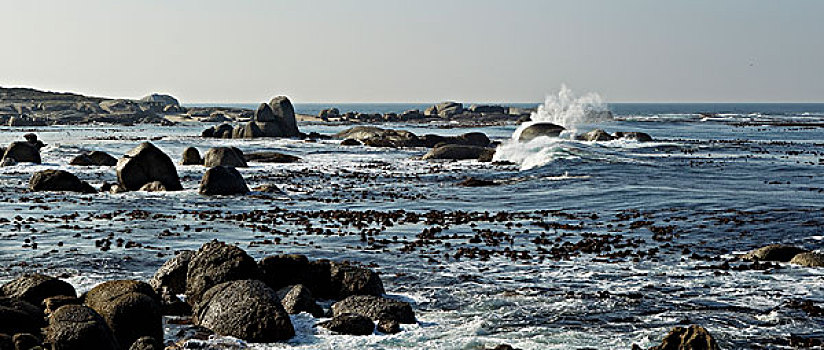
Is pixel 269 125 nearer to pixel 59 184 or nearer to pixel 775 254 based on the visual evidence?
pixel 59 184

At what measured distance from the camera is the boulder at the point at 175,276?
1616 cm

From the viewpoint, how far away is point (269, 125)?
87.2 meters

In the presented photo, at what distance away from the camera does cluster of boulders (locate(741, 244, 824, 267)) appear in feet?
64.6

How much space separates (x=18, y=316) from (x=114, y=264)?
24.1 feet

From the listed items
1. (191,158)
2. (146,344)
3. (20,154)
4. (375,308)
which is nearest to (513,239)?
(375,308)

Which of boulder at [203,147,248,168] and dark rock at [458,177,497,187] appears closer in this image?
dark rock at [458,177,497,187]

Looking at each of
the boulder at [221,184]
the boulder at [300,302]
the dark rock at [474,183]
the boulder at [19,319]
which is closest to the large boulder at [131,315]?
the boulder at [19,319]

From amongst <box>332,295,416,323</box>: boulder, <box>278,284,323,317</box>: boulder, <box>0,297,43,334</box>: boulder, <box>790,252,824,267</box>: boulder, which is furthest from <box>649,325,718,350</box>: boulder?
<box>790,252,824,267</box>: boulder

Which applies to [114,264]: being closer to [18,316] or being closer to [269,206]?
[18,316]

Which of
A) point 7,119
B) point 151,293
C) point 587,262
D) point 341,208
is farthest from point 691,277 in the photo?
point 7,119

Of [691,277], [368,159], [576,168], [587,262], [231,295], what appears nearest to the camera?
[231,295]

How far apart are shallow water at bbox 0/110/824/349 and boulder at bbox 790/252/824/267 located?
47.1 inches

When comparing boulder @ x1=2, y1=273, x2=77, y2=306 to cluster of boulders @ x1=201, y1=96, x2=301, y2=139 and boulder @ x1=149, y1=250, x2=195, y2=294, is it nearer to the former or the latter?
boulder @ x1=149, y1=250, x2=195, y2=294

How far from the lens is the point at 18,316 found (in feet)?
39.9
